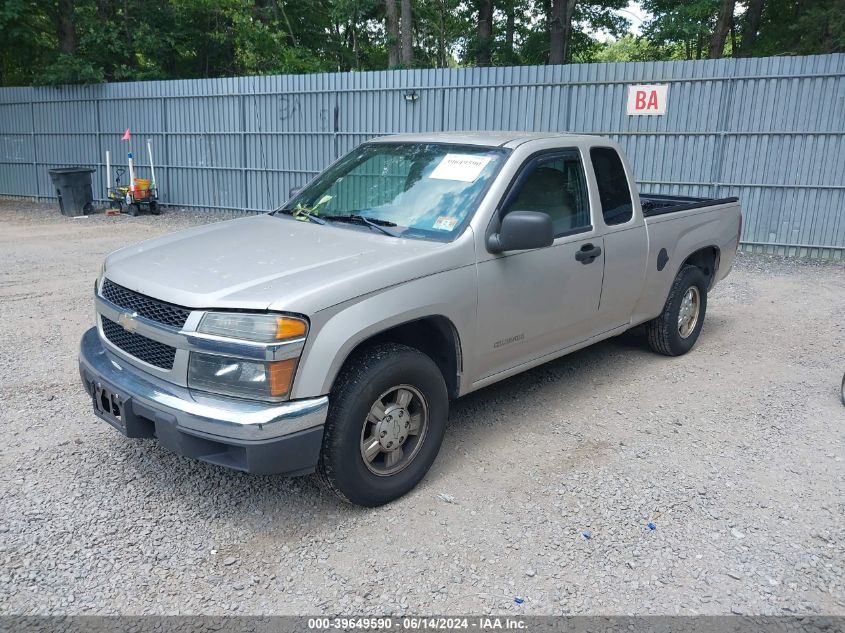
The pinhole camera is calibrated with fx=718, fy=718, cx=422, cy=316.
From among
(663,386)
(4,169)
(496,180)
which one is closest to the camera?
(496,180)

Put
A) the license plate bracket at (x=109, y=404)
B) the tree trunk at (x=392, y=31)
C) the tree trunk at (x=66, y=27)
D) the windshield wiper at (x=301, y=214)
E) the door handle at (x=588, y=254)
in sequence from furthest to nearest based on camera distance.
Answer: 1. the tree trunk at (x=392, y=31)
2. the tree trunk at (x=66, y=27)
3. the door handle at (x=588, y=254)
4. the windshield wiper at (x=301, y=214)
5. the license plate bracket at (x=109, y=404)

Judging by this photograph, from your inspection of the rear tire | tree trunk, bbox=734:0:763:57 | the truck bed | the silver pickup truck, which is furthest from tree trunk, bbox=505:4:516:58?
the silver pickup truck

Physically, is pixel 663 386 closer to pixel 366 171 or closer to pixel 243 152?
pixel 366 171

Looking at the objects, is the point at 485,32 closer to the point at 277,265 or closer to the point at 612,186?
the point at 612,186

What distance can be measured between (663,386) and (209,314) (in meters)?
3.71

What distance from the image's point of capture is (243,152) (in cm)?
1566

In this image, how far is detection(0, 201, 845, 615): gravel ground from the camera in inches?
120

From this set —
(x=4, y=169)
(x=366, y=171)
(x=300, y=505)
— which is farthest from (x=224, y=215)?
(x=300, y=505)

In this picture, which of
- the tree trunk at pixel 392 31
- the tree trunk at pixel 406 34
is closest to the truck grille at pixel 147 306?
the tree trunk at pixel 406 34

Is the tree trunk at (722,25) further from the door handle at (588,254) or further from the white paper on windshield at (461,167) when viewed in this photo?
the white paper on windshield at (461,167)

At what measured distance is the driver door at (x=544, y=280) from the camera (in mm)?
4098

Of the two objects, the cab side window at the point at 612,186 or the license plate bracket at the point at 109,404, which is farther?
the cab side window at the point at 612,186

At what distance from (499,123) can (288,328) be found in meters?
10.5

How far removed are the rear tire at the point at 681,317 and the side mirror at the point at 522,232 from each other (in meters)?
2.43
